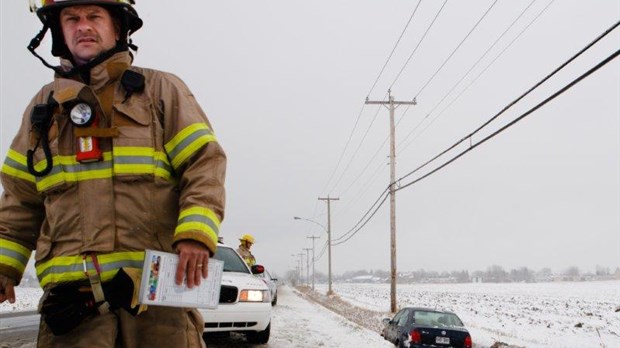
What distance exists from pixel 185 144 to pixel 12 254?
906 mm

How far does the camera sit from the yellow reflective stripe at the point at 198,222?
201 centimetres

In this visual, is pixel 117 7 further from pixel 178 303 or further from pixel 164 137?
pixel 178 303

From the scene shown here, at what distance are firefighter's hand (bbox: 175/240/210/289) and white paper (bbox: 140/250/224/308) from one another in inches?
1.0

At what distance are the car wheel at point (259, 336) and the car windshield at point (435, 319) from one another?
21.4 feet

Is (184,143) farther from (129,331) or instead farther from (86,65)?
(129,331)

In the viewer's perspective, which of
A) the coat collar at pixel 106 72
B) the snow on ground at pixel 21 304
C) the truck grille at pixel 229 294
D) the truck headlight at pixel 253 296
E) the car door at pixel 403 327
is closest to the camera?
the coat collar at pixel 106 72

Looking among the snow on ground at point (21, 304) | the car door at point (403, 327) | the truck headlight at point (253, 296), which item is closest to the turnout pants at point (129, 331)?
the truck headlight at point (253, 296)

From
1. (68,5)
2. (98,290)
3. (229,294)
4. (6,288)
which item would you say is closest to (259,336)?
(229,294)

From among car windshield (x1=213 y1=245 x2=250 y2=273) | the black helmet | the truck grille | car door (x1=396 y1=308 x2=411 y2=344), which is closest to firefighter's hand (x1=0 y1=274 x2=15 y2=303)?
the black helmet

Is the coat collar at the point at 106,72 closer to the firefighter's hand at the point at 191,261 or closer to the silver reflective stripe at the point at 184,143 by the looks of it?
the silver reflective stripe at the point at 184,143

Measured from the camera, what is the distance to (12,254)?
7.63 ft

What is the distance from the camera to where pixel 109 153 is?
2172 millimetres

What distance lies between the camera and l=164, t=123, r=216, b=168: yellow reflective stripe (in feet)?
7.33

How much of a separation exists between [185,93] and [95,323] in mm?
1041
